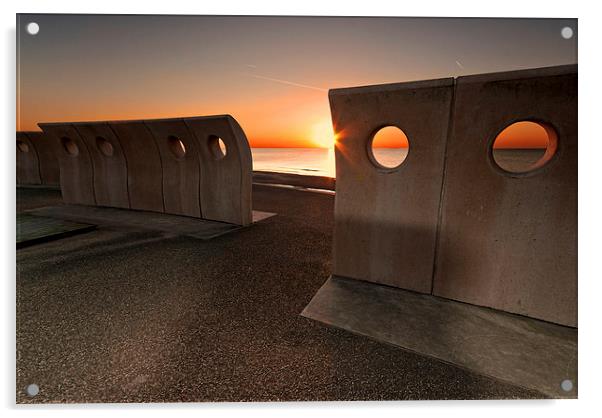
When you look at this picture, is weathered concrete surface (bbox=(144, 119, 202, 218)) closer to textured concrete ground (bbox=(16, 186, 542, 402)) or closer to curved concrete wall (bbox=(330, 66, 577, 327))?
textured concrete ground (bbox=(16, 186, 542, 402))

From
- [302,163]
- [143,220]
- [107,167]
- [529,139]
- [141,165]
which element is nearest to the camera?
[529,139]

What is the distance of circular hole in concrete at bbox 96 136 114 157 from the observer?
7570 mm

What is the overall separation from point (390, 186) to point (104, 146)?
7814 mm

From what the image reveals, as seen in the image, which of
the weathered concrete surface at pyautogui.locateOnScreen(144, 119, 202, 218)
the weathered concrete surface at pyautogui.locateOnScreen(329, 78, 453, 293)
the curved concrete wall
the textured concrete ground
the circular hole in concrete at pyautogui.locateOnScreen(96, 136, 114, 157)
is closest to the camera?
the textured concrete ground

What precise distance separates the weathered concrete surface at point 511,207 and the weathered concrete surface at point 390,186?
0.57 feet

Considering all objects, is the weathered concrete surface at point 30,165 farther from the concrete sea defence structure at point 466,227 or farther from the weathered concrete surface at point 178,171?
the concrete sea defence structure at point 466,227

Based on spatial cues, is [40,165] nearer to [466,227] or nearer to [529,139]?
[466,227]

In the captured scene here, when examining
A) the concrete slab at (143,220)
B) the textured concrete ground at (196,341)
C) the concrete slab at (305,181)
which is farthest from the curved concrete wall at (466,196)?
the concrete slab at (305,181)

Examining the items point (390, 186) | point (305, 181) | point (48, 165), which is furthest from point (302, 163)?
point (390, 186)

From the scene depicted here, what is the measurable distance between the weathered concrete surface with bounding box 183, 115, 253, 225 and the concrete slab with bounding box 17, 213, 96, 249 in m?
2.50

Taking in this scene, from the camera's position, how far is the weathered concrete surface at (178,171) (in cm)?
650

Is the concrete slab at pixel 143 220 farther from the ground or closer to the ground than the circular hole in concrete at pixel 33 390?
farther from the ground

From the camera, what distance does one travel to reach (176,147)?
705cm

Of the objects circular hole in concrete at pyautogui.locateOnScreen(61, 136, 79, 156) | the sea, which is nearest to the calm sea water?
the sea
